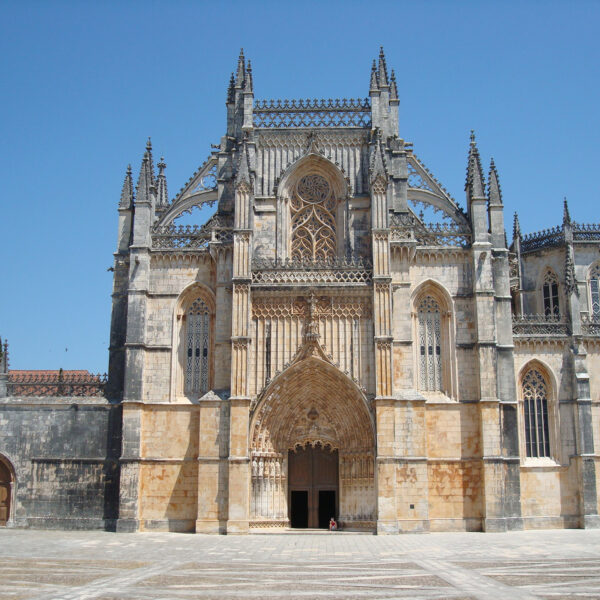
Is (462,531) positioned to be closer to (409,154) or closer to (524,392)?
(524,392)

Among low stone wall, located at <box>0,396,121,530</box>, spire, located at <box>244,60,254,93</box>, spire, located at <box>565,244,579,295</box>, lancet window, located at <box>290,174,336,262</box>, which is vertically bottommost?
low stone wall, located at <box>0,396,121,530</box>

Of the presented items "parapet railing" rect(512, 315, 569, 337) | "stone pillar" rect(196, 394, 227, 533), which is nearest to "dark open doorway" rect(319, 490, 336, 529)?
"stone pillar" rect(196, 394, 227, 533)

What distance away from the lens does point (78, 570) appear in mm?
18469

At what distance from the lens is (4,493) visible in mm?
32062

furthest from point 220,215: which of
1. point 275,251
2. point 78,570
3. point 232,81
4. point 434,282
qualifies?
point 78,570

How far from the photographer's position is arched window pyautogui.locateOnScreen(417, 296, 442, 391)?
3247 centimetres

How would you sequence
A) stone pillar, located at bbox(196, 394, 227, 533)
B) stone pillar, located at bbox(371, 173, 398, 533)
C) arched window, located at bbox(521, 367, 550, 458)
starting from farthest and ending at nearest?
arched window, located at bbox(521, 367, 550, 458)
stone pillar, located at bbox(196, 394, 227, 533)
stone pillar, located at bbox(371, 173, 398, 533)

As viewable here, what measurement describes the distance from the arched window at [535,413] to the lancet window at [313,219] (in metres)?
10.8

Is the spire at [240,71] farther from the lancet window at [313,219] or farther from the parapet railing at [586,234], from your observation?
the parapet railing at [586,234]

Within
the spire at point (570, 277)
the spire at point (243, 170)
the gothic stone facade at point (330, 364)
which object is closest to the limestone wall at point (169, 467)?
the gothic stone facade at point (330, 364)

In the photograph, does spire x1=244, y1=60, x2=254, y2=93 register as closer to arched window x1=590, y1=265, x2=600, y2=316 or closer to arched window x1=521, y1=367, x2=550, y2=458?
arched window x1=521, y1=367, x2=550, y2=458

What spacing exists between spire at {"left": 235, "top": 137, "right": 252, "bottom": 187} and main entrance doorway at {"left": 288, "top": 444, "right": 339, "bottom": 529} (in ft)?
38.6

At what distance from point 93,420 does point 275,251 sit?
1079cm

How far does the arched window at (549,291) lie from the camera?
4197 centimetres
